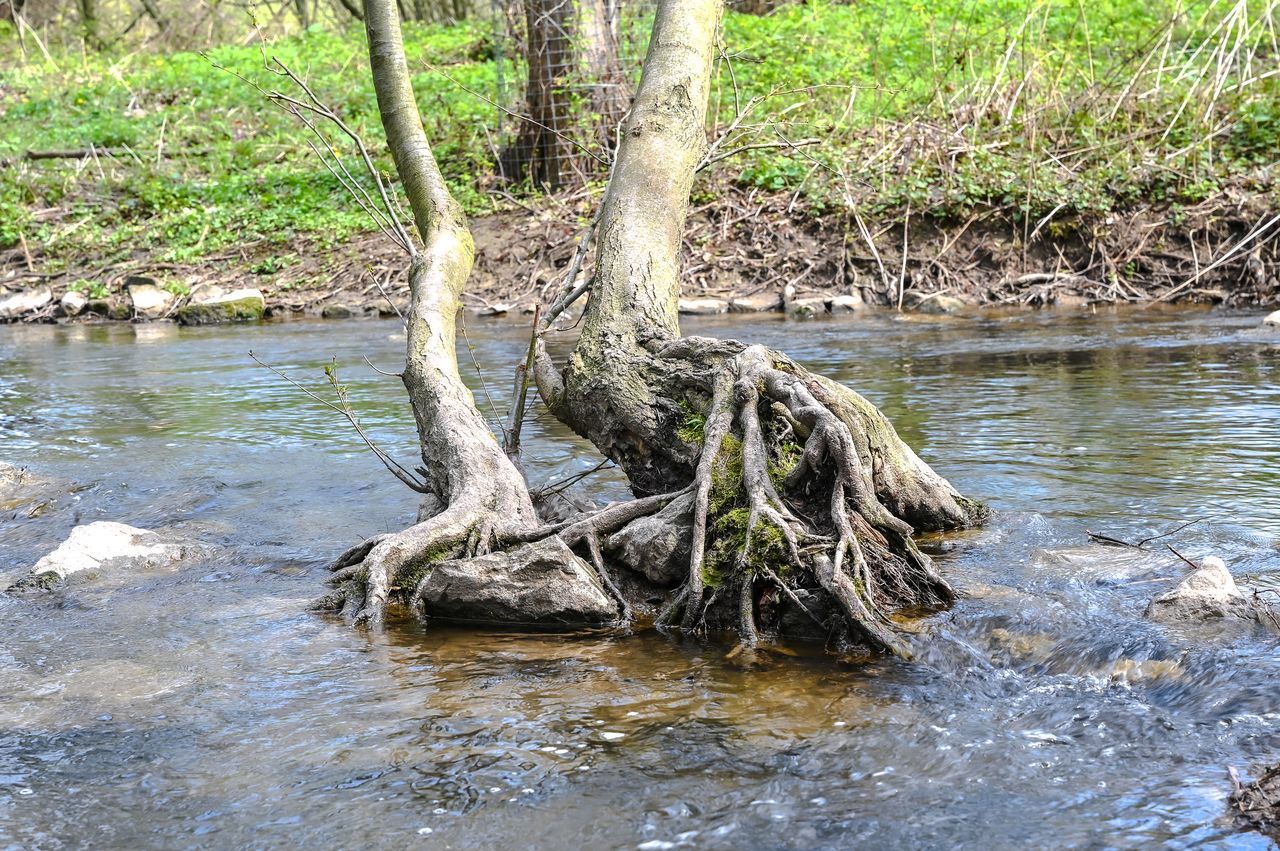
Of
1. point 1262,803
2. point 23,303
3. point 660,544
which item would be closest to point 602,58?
point 23,303

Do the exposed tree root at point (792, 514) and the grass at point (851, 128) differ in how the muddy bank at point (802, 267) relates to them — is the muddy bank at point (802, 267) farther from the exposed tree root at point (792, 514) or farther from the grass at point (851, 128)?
the exposed tree root at point (792, 514)

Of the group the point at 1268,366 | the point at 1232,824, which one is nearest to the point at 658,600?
the point at 1232,824

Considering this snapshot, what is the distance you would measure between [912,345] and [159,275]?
979cm

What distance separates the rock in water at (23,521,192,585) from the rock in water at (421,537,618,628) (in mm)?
1463

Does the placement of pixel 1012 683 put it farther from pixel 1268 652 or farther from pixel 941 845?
pixel 941 845

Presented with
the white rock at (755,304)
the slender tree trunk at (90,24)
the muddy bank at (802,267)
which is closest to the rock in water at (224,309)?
the muddy bank at (802,267)

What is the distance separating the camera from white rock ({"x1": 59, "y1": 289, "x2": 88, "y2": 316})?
1512 centimetres

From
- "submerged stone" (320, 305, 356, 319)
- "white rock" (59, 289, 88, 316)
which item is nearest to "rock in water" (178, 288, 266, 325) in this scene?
"submerged stone" (320, 305, 356, 319)

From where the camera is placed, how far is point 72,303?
1512cm

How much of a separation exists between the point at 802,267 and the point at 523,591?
9.92 meters

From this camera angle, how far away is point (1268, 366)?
28.7ft

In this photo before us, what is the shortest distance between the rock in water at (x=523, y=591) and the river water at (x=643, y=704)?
141 millimetres

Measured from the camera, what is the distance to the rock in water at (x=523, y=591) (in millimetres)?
4219

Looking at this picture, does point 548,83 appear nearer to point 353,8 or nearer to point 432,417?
point 432,417
